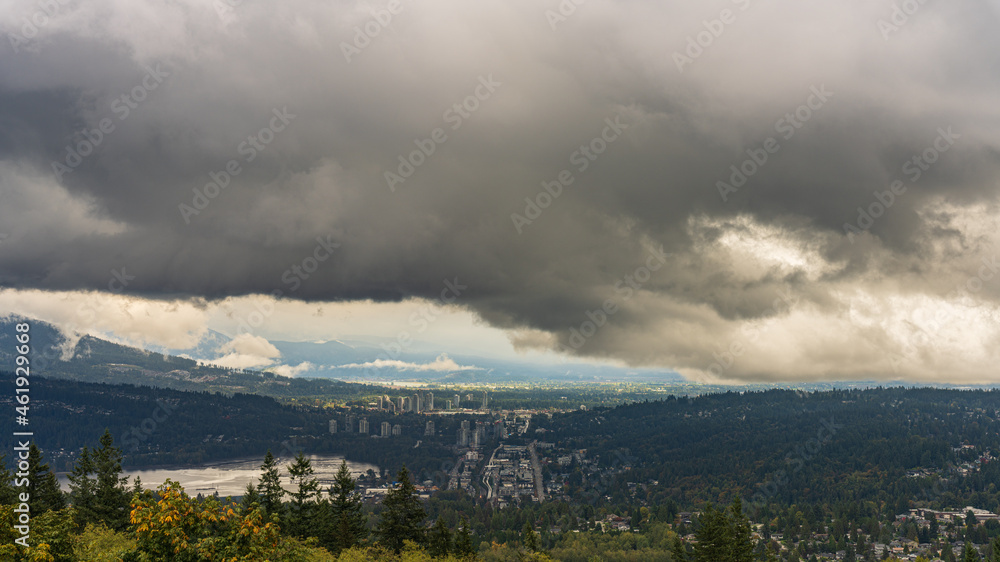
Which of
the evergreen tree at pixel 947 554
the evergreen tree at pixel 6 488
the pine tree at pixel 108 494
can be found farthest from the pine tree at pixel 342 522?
the evergreen tree at pixel 947 554

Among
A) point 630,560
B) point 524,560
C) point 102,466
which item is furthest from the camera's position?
point 630,560

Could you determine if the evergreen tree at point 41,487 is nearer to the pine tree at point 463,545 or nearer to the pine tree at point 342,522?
the pine tree at point 342,522

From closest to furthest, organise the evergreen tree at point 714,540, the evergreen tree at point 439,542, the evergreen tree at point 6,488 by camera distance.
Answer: the evergreen tree at point 439,542 < the evergreen tree at point 6,488 < the evergreen tree at point 714,540

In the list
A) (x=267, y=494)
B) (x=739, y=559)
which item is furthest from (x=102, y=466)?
(x=739, y=559)

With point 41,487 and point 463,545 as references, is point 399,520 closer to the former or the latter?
point 463,545

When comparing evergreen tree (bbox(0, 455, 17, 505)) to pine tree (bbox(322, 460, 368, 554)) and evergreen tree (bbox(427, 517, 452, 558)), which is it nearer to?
pine tree (bbox(322, 460, 368, 554))

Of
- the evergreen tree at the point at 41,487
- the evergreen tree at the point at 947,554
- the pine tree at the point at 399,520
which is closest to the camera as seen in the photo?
the pine tree at the point at 399,520

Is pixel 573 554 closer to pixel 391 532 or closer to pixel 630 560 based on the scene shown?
pixel 630 560
